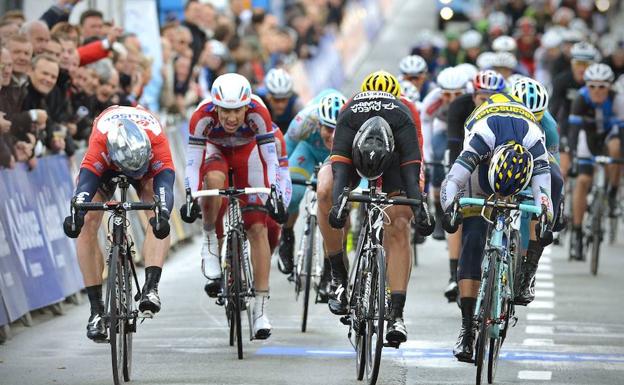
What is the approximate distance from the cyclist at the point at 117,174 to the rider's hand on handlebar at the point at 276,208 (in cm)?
103

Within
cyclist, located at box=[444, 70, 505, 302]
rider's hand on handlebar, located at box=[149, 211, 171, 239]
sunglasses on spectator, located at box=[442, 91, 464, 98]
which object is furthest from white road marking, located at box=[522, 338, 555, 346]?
sunglasses on spectator, located at box=[442, 91, 464, 98]

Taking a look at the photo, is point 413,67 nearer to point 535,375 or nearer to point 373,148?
point 535,375

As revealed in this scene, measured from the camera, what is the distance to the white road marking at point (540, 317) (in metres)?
15.0

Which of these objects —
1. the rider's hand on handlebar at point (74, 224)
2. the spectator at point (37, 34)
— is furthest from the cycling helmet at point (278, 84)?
the rider's hand on handlebar at point (74, 224)

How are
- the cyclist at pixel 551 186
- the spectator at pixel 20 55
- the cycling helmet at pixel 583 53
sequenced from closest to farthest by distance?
the cyclist at pixel 551 186 → the spectator at pixel 20 55 → the cycling helmet at pixel 583 53

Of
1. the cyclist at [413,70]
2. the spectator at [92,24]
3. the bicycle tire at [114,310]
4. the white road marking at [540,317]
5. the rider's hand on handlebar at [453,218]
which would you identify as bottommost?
the white road marking at [540,317]

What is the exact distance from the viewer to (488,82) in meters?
13.7

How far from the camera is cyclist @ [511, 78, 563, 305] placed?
12.4m

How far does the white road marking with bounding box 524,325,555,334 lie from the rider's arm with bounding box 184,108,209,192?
10.6 ft

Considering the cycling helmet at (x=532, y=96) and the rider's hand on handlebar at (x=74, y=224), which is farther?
the cycling helmet at (x=532, y=96)

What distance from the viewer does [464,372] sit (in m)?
11.9

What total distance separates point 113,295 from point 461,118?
15.2ft

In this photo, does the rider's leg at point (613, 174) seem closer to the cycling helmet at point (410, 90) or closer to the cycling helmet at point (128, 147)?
the cycling helmet at point (410, 90)

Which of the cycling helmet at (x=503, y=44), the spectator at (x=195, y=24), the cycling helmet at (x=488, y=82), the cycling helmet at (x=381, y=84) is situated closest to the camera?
the cycling helmet at (x=381, y=84)
